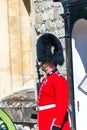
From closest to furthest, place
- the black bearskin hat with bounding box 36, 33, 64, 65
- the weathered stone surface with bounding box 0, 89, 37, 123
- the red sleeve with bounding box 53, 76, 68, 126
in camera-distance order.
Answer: the red sleeve with bounding box 53, 76, 68, 126 → the black bearskin hat with bounding box 36, 33, 64, 65 → the weathered stone surface with bounding box 0, 89, 37, 123

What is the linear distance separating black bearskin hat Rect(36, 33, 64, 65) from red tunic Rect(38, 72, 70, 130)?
0.67m

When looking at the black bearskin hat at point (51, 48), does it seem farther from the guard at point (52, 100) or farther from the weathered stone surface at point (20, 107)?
the weathered stone surface at point (20, 107)

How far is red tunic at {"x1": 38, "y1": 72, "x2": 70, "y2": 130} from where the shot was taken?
770cm

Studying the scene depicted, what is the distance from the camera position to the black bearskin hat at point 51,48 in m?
8.71

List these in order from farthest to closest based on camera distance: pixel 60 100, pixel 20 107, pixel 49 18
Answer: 1. pixel 20 107
2. pixel 49 18
3. pixel 60 100

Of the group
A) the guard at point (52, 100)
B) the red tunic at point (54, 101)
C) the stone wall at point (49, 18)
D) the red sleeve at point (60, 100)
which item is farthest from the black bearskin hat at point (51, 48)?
the red sleeve at point (60, 100)

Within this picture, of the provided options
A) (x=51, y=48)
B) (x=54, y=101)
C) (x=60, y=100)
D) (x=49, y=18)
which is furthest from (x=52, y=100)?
(x=49, y=18)

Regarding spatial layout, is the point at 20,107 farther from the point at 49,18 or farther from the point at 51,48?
the point at 49,18

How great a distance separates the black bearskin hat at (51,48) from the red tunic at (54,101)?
67 cm

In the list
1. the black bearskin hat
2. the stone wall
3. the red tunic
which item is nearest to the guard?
the red tunic

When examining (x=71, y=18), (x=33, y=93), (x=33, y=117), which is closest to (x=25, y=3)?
(x=33, y=93)

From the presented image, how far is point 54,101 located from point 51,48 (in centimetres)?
116

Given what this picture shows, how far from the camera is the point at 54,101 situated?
7832 millimetres

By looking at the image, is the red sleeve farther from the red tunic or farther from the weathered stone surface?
the weathered stone surface
